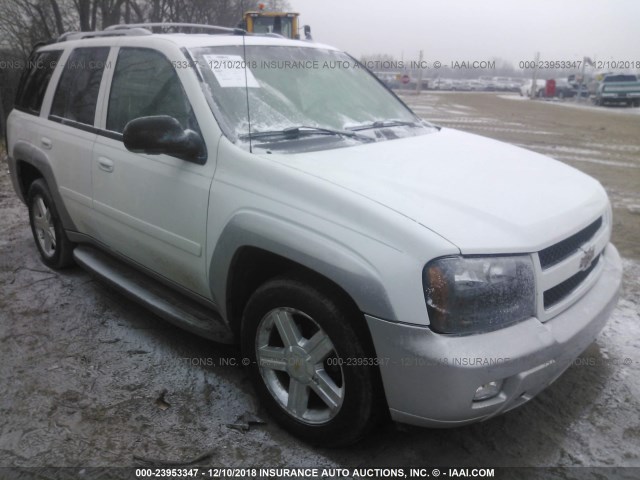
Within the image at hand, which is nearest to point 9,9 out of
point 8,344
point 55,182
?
point 55,182

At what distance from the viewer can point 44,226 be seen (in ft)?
14.6

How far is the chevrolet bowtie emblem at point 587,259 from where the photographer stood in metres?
2.47

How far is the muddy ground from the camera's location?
2.49 meters

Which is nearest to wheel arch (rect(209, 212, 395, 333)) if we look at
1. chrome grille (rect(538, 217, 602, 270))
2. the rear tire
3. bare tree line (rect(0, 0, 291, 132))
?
chrome grille (rect(538, 217, 602, 270))

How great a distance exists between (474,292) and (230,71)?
5.94ft

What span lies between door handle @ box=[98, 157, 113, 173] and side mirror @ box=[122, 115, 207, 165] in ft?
2.42

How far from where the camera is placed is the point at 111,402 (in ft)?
9.38

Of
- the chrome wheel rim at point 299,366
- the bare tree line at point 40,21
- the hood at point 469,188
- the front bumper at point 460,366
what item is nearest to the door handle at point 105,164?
the hood at point 469,188

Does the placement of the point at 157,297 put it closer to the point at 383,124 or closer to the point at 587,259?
the point at 383,124

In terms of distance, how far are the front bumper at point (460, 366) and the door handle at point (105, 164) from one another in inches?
80.1

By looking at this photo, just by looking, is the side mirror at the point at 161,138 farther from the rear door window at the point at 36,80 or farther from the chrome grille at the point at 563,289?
the rear door window at the point at 36,80

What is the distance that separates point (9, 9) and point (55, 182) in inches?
487

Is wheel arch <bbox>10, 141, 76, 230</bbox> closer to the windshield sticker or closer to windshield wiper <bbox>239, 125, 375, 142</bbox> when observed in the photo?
the windshield sticker

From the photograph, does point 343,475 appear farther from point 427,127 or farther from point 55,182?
point 55,182
